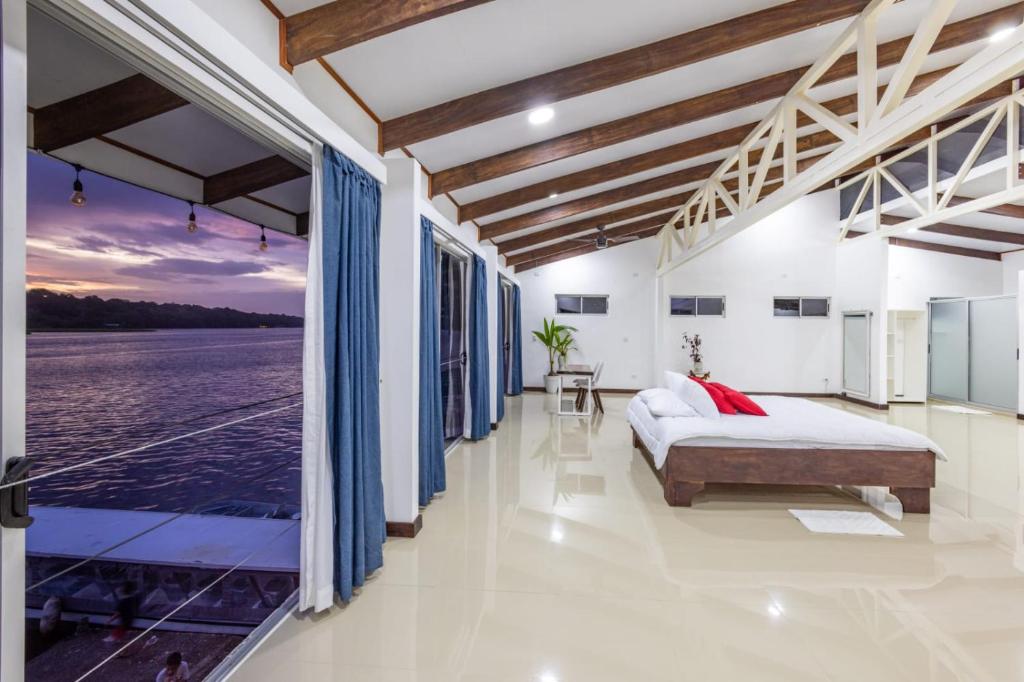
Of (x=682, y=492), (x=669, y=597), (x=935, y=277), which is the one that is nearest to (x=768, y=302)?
(x=935, y=277)

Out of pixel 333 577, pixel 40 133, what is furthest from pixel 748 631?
pixel 40 133

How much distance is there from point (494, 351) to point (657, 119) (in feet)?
11.5

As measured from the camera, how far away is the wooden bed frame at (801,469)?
356cm

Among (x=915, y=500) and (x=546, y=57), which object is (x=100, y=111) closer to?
(x=546, y=57)

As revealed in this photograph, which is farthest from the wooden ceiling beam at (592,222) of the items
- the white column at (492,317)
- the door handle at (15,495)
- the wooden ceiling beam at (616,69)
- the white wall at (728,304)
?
the door handle at (15,495)

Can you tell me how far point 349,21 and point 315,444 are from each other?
72.2 inches

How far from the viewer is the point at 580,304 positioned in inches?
393

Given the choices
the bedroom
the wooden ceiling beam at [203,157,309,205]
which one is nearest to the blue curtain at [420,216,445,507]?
the bedroom

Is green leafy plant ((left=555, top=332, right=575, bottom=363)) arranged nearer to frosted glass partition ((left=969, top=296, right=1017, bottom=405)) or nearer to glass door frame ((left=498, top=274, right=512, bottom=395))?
glass door frame ((left=498, top=274, right=512, bottom=395))

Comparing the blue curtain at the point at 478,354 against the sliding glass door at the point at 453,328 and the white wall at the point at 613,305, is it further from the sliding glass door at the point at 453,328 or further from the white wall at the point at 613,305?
the white wall at the point at 613,305

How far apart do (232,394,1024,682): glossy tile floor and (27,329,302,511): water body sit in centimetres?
129

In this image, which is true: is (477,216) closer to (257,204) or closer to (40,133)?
(257,204)

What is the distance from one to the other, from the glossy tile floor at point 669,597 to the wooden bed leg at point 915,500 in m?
0.09

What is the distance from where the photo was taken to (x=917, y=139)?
21.9ft
